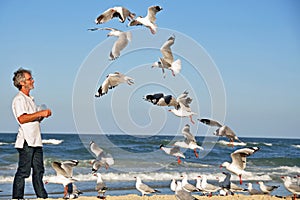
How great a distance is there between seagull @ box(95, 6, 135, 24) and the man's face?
4.63 feet

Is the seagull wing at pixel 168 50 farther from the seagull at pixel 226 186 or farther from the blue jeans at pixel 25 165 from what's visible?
the blue jeans at pixel 25 165

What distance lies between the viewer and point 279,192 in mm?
10430

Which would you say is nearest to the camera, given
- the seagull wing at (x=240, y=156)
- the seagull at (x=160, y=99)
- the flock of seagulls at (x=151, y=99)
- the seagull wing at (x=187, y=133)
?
the flock of seagulls at (x=151, y=99)

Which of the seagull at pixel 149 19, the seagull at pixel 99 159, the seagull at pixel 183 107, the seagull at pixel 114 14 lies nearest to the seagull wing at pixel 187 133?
the seagull at pixel 183 107

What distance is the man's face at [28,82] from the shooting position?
5504 mm

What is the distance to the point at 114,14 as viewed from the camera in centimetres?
656

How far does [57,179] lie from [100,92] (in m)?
1.29

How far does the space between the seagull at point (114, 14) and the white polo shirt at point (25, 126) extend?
5.36 feet

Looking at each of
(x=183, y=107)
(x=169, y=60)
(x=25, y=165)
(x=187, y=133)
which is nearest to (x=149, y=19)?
(x=169, y=60)

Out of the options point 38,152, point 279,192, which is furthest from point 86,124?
point 279,192

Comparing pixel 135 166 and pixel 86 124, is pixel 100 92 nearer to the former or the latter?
pixel 86 124

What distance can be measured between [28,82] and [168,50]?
2.27m

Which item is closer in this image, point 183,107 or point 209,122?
point 209,122

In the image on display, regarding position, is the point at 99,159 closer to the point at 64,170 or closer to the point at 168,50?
the point at 64,170
